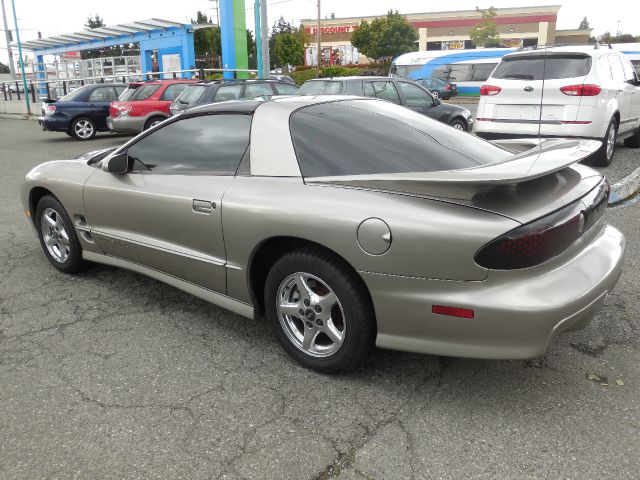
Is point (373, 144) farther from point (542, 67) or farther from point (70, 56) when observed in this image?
point (70, 56)

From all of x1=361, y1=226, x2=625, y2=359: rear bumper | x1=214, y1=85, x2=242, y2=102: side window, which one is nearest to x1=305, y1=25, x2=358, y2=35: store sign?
x1=214, y1=85, x2=242, y2=102: side window

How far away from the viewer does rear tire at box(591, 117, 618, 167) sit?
7883 mm

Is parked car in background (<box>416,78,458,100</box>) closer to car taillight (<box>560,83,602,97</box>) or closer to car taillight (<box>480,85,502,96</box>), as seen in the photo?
car taillight (<box>480,85,502,96</box>)

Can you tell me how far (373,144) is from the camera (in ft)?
9.89

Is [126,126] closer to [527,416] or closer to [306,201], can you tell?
[306,201]

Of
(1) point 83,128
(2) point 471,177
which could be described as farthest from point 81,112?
(2) point 471,177

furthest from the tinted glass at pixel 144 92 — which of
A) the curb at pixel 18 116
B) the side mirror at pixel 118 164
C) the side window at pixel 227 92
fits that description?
the curb at pixel 18 116

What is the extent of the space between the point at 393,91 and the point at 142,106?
6.53 meters

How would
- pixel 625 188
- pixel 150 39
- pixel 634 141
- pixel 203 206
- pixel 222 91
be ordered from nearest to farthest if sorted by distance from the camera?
pixel 203 206
pixel 625 188
pixel 634 141
pixel 222 91
pixel 150 39

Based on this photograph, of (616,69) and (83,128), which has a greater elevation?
(616,69)

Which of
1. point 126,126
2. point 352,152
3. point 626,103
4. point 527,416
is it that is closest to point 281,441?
point 527,416

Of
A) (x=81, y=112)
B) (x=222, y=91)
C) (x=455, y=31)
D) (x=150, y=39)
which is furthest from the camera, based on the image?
(x=455, y=31)

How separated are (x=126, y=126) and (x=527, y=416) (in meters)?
13.1

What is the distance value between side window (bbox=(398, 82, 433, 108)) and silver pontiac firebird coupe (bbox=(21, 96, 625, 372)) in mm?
7456
